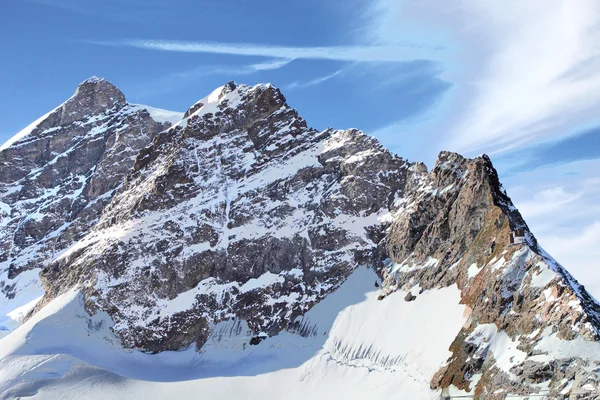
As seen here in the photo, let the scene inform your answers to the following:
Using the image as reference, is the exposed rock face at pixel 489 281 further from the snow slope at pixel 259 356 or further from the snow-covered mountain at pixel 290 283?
the snow slope at pixel 259 356

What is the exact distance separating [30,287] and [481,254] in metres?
121

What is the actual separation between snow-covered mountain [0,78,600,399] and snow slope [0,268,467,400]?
361 mm

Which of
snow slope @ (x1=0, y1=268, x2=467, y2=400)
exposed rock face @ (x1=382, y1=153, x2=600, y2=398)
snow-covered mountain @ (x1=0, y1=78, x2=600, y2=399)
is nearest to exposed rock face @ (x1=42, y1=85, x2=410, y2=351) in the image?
snow-covered mountain @ (x1=0, y1=78, x2=600, y2=399)

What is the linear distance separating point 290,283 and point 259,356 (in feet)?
55.9

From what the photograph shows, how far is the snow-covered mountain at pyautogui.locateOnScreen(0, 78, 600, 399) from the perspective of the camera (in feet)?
355

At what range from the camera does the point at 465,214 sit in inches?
5157

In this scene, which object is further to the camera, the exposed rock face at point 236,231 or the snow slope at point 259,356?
the exposed rock face at point 236,231

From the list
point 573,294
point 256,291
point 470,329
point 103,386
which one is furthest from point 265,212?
point 573,294

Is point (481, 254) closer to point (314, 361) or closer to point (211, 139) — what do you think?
point (314, 361)

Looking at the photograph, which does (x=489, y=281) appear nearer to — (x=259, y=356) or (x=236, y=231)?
(x=259, y=356)

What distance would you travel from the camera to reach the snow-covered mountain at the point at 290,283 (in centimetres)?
10812

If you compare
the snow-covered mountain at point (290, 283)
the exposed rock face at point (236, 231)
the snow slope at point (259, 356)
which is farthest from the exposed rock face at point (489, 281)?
the exposed rock face at point (236, 231)

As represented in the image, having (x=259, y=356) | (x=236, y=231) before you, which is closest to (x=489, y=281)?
(x=259, y=356)

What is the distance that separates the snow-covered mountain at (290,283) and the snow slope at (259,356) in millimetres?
361
